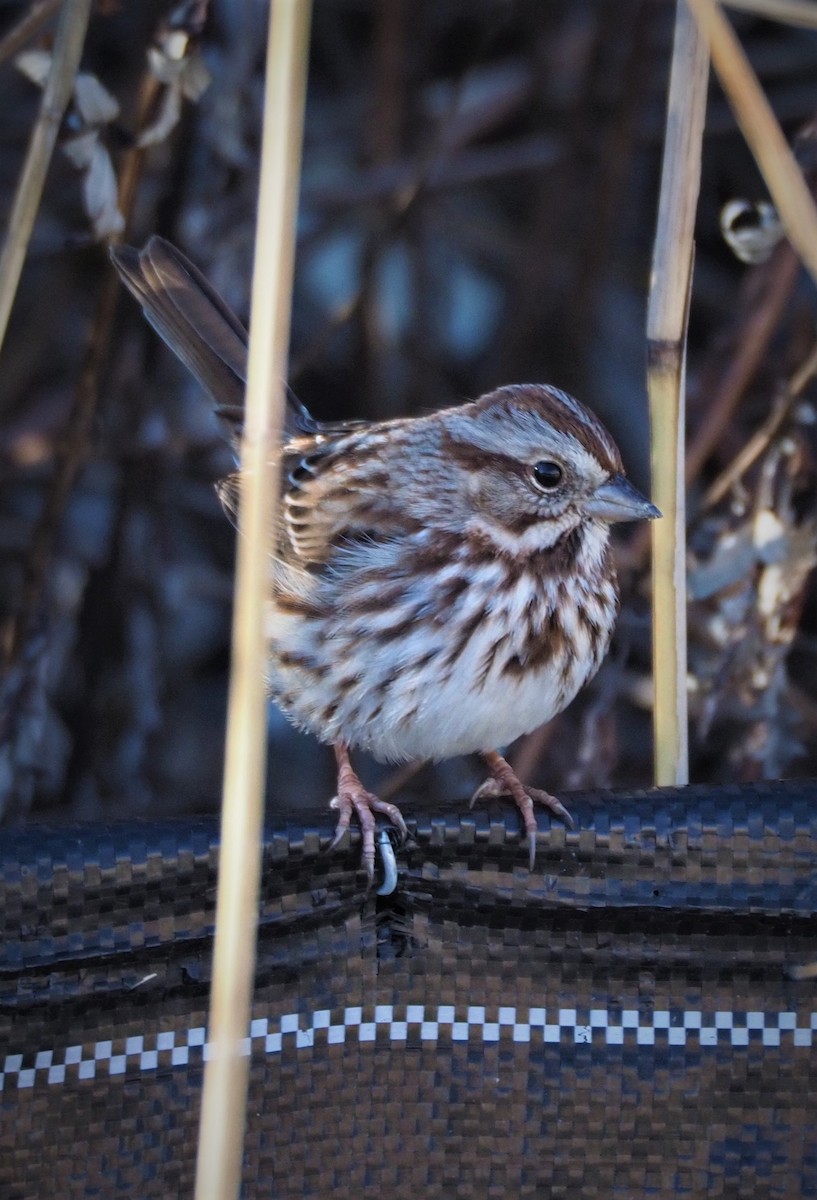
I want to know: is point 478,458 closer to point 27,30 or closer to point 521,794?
point 521,794

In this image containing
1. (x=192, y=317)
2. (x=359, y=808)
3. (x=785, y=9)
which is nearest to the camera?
(x=785, y=9)

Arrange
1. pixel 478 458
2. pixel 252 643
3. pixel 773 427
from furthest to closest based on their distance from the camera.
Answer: pixel 773 427 → pixel 478 458 → pixel 252 643

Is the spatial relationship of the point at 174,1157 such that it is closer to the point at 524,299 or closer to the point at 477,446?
the point at 477,446

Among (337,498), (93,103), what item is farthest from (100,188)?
(337,498)

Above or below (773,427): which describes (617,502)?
below

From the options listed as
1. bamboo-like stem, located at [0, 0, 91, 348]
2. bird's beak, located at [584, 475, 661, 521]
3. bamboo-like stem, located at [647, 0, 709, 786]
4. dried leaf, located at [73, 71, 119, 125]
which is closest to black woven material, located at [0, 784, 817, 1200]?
bamboo-like stem, located at [647, 0, 709, 786]

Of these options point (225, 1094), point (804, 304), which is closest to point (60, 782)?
point (804, 304)

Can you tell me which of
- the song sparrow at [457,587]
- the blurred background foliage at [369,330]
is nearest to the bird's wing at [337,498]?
the song sparrow at [457,587]

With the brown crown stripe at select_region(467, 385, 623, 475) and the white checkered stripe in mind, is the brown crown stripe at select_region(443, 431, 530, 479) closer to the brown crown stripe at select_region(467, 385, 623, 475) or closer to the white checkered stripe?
the brown crown stripe at select_region(467, 385, 623, 475)
